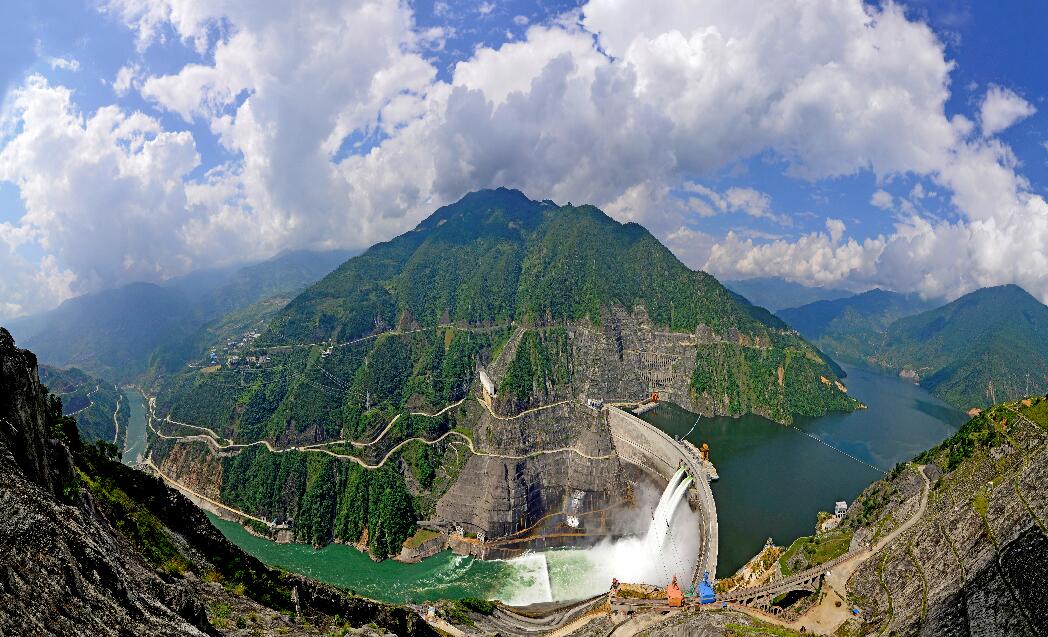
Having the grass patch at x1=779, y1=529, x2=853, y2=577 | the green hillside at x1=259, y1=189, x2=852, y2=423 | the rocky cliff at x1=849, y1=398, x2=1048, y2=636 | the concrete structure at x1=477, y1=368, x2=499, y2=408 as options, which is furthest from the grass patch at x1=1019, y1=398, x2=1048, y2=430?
the green hillside at x1=259, y1=189, x2=852, y2=423

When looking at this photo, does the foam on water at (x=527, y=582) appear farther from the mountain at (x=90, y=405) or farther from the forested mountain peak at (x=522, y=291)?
the mountain at (x=90, y=405)

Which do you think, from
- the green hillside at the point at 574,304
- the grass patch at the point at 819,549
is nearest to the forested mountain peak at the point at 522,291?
the green hillside at the point at 574,304

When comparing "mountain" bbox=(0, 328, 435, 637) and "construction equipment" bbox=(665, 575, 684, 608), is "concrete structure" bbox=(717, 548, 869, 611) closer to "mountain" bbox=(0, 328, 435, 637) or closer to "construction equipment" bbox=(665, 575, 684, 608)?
"construction equipment" bbox=(665, 575, 684, 608)

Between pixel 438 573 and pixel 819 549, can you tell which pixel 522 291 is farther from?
pixel 819 549

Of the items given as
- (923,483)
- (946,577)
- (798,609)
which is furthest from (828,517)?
(946,577)

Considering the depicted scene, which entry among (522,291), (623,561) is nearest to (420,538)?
(623,561)
